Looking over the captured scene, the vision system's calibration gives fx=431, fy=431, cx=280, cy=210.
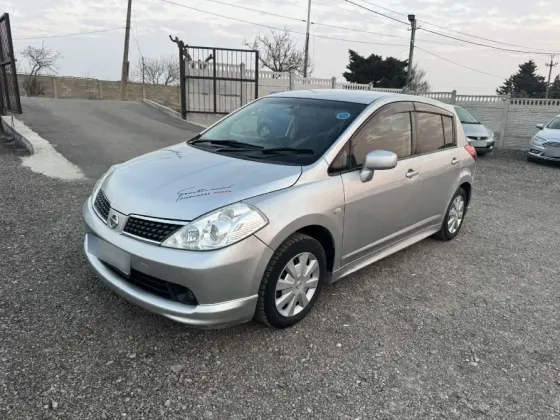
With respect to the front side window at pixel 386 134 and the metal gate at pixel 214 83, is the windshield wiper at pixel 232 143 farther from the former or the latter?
the metal gate at pixel 214 83

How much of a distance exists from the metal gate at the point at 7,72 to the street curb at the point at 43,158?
54cm

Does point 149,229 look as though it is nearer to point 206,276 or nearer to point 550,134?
point 206,276

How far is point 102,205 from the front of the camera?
3053 mm

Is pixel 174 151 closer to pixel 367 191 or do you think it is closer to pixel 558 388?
pixel 367 191

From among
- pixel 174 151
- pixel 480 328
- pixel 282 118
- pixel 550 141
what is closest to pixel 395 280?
pixel 480 328

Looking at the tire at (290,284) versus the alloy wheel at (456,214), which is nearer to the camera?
the tire at (290,284)

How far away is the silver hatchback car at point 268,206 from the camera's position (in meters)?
2.52

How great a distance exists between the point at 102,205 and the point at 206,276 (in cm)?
112

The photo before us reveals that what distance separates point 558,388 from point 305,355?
152cm

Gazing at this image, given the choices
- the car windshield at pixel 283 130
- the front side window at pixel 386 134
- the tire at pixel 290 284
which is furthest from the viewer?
the front side window at pixel 386 134

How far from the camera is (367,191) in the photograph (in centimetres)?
335

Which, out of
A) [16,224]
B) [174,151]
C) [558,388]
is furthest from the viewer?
[16,224]

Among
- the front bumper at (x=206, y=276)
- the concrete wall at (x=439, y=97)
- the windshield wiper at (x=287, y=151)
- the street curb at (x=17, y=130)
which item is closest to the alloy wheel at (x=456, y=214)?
the windshield wiper at (x=287, y=151)

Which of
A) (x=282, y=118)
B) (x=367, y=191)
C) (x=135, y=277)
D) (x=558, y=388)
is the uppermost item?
(x=282, y=118)
